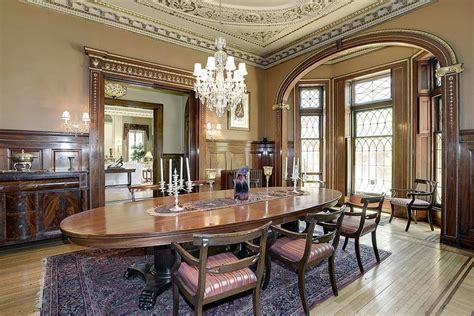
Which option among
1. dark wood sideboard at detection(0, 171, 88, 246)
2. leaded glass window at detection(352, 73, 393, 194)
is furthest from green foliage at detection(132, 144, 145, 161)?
leaded glass window at detection(352, 73, 393, 194)

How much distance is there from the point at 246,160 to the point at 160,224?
426 cm

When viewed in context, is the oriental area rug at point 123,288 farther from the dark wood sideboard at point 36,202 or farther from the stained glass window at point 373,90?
the stained glass window at point 373,90

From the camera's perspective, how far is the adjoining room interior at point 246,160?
6.72ft

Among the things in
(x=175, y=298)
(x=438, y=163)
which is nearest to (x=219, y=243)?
(x=175, y=298)

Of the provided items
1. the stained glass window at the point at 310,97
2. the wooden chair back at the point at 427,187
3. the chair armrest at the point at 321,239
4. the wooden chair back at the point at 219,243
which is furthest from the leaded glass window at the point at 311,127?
the wooden chair back at the point at 219,243

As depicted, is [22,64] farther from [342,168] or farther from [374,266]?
[342,168]

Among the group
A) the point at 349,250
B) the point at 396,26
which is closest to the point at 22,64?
the point at 349,250

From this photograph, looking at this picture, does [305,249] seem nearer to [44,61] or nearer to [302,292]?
[302,292]

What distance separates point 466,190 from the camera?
10.9 feet

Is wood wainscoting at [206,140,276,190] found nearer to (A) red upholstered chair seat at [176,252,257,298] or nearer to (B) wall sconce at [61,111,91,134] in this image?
(B) wall sconce at [61,111,91,134]

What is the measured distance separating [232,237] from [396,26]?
4419mm

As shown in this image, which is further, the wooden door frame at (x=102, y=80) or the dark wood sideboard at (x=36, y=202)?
the wooden door frame at (x=102, y=80)

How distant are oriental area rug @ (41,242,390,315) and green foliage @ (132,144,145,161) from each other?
27.1ft

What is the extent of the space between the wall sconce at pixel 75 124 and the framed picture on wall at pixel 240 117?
2791mm
